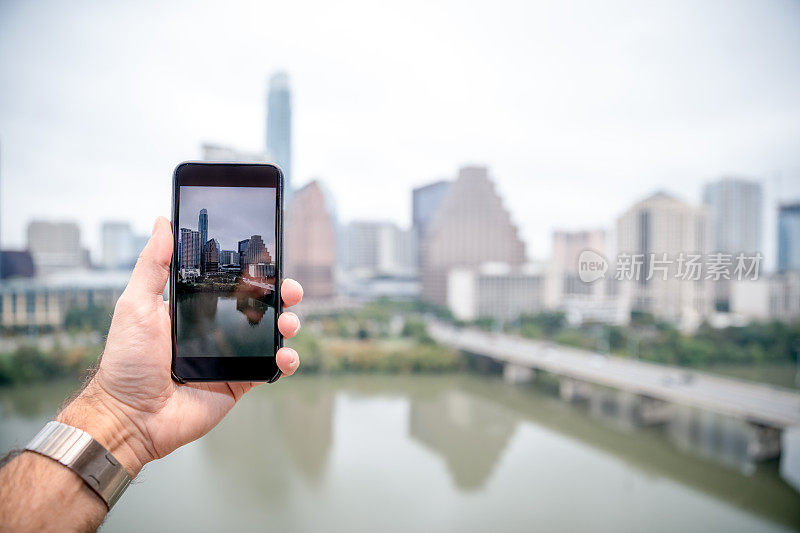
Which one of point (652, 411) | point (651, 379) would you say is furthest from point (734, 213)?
point (652, 411)

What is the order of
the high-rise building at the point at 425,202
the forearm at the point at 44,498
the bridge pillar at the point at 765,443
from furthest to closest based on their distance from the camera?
the high-rise building at the point at 425,202, the bridge pillar at the point at 765,443, the forearm at the point at 44,498

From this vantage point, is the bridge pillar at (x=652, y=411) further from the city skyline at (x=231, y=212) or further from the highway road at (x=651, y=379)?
the city skyline at (x=231, y=212)

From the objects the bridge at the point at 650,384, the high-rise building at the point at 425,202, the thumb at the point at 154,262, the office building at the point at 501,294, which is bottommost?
the bridge at the point at 650,384

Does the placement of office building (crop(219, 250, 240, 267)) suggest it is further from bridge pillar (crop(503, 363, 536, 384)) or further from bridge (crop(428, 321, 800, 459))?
bridge pillar (crop(503, 363, 536, 384))

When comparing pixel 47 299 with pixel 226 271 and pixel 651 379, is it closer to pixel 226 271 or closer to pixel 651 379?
pixel 226 271

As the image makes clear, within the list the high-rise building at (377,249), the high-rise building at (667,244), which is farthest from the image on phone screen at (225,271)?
the high-rise building at (377,249)

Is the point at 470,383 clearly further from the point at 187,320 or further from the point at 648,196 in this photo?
the point at 187,320

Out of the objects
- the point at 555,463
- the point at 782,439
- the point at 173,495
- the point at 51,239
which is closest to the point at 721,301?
the point at 782,439
